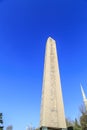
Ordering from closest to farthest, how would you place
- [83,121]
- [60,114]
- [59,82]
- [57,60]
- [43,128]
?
1. [43,128]
2. [60,114]
3. [59,82]
4. [57,60]
5. [83,121]

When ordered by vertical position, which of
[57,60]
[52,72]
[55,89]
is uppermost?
Answer: [57,60]

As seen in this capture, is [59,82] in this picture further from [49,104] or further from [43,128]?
[43,128]

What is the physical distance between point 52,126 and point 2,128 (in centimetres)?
1456

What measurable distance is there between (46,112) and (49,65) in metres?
2.90

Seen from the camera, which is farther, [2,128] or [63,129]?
[2,128]

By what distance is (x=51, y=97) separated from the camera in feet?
35.3

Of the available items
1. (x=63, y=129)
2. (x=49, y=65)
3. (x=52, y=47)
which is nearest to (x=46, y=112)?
(x=63, y=129)

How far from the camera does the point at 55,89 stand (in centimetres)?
1109

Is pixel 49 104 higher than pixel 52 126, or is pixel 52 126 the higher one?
pixel 49 104

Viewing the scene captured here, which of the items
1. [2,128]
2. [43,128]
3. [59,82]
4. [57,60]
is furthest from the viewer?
[2,128]

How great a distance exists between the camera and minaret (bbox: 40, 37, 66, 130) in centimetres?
1008

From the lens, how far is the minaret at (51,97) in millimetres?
10077

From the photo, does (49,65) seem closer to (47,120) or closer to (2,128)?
(47,120)

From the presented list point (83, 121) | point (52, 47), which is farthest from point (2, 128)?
point (52, 47)
